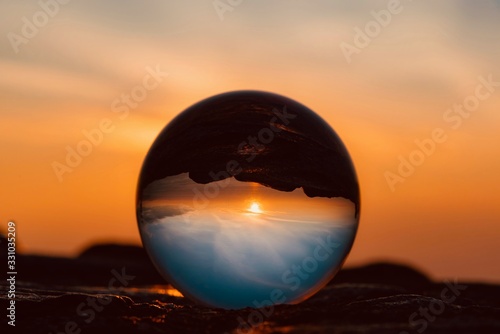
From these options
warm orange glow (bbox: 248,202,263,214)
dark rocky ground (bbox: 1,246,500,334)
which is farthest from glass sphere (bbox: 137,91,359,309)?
dark rocky ground (bbox: 1,246,500,334)

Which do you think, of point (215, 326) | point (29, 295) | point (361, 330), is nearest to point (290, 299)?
point (215, 326)

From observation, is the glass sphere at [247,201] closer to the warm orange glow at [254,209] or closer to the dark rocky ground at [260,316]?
the warm orange glow at [254,209]

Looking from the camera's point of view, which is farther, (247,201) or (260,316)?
(247,201)

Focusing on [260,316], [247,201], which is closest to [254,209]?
[247,201]

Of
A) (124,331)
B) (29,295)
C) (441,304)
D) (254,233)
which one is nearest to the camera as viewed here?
(124,331)

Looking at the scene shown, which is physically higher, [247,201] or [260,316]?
[247,201]

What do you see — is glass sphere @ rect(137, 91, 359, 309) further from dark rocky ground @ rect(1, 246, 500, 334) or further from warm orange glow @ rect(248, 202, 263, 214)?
dark rocky ground @ rect(1, 246, 500, 334)

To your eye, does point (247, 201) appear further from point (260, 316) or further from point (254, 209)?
point (260, 316)

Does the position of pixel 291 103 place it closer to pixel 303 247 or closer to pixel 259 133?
pixel 259 133
